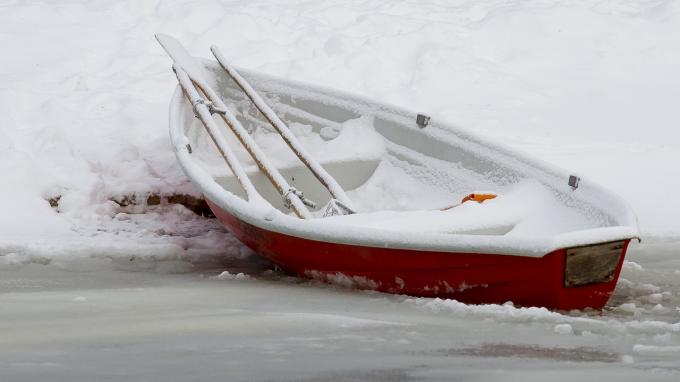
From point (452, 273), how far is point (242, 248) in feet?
7.17

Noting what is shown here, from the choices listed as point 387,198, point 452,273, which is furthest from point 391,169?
point 452,273

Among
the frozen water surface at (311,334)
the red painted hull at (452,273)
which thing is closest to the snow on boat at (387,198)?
the red painted hull at (452,273)

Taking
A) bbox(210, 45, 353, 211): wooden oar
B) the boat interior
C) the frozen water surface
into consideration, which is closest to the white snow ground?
the frozen water surface

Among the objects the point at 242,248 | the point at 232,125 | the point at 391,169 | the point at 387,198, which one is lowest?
the point at 242,248

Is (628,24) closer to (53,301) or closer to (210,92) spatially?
(210,92)

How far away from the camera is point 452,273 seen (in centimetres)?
543

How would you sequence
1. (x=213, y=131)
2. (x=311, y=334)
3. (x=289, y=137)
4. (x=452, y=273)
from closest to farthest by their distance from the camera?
(x=311, y=334)
(x=452, y=273)
(x=213, y=131)
(x=289, y=137)

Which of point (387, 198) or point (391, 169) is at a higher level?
point (391, 169)

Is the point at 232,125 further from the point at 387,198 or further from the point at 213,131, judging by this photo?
the point at 387,198

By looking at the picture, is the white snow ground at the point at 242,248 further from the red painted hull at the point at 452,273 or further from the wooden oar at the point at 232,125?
the wooden oar at the point at 232,125

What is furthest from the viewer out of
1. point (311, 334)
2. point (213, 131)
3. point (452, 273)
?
point (213, 131)

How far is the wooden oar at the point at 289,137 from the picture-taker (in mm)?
6973

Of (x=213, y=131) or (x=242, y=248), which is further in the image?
(x=213, y=131)

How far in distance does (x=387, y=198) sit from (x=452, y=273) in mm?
2060
